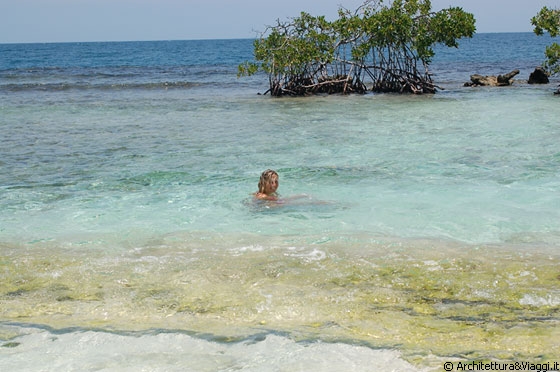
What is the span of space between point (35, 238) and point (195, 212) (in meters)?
2.25

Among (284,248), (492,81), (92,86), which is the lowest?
(284,248)

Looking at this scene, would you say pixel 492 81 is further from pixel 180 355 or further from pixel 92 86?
pixel 180 355

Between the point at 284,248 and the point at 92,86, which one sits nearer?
the point at 284,248

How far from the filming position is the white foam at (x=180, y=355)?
4.74 m

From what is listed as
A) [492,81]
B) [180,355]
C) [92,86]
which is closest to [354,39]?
[492,81]

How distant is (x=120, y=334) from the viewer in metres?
5.38

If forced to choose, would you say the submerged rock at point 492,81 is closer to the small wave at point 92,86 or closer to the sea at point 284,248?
the sea at point 284,248

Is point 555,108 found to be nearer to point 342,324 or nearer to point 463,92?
point 463,92

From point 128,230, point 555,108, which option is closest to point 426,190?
point 128,230

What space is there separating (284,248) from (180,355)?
2899 millimetres

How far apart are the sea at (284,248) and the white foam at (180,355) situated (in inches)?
0.7

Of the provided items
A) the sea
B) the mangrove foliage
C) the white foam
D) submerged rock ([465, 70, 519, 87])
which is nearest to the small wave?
the mangrove foliage

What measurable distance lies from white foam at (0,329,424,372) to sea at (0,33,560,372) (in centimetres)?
2

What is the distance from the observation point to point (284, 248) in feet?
25.2
